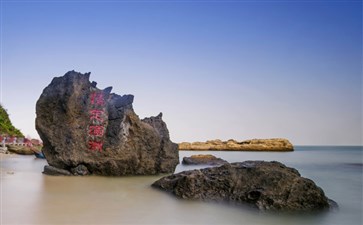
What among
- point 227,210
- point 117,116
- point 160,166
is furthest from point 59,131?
point 227,210

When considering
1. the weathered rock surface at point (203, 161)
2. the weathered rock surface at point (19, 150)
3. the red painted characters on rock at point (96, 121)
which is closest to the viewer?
the red painted characters on rock at point (96, 121)

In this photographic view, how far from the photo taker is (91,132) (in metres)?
11.2

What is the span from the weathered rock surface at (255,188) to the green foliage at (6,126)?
31.6 metres

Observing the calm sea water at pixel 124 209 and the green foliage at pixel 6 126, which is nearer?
the calm sea water at pixel 124 209

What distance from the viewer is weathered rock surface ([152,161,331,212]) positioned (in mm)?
A: 5938

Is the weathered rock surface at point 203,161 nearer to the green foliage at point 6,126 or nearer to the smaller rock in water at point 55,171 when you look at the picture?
the smaller rock in water at point 55,171

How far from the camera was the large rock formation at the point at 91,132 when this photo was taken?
35.8ft

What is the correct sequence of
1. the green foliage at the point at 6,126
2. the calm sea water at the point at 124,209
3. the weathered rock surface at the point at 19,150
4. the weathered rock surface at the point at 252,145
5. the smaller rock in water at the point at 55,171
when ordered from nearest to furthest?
the calm sea water at the point at 124,209
the smaller rock in water at the point at 55,171
the weathered rock surface at the point at 19,150
the green foliage at the point at 6,126
the weathered rock surface at the point at 252,145

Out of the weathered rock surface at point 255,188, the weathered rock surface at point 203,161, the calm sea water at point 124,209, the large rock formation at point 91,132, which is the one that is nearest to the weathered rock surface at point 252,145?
the weathered rock surface at point 203,161

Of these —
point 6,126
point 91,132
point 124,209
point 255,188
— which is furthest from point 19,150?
point 255,188

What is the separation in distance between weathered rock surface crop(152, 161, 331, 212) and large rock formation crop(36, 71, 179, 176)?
3.79 meters

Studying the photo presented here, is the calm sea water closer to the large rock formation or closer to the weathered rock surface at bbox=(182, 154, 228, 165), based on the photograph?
the large rock formation

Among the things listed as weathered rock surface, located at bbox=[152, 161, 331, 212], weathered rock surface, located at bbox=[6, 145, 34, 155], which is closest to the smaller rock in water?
weathered rock surface, located at bbox=[152, 161, 331, 212]

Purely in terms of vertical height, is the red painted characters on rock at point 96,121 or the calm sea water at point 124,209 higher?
the red painted characters on rock at point 96,121
